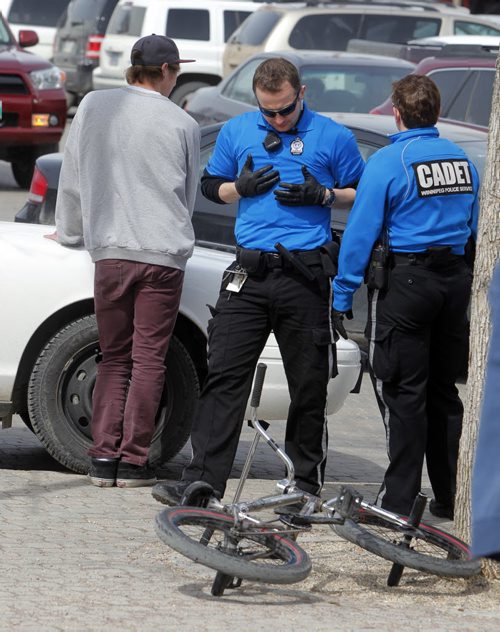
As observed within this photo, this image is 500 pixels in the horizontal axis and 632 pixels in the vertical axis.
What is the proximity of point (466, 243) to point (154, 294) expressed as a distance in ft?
4.47

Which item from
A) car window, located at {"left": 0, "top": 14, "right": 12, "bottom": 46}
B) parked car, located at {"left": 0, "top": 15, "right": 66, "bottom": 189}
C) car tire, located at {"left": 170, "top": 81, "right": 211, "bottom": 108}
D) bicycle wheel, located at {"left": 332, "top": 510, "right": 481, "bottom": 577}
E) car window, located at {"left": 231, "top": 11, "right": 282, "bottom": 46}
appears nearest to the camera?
bicycle wheel, located at {"left": 332, "top": 510, "right": 481, "bottom": 577}

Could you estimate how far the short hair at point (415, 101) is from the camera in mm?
5855

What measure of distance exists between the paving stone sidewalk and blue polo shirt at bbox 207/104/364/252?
1206mm

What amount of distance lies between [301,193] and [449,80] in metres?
8.43

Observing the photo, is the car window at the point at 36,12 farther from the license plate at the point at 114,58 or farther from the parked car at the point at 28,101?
the parked car at the point at 28,101

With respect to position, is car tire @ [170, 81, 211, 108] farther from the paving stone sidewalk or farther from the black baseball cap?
the paving stone sidewalk

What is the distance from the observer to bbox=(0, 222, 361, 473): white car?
661 centimetres

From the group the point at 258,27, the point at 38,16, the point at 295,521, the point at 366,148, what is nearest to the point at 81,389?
the point at 295,521

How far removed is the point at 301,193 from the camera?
223 inches

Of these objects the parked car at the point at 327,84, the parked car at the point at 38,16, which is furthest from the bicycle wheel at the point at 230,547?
the parked car at the point at 38,16

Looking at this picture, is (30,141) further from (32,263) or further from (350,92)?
(32,263)

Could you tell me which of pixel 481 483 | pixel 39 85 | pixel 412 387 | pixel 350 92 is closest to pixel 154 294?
pixel 412 387

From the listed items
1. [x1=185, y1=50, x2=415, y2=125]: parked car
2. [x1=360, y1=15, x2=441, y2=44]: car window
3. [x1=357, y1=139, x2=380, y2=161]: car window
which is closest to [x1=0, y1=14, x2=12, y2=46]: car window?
[x1=185, y1=50, x2=415, y2=125]: parked car

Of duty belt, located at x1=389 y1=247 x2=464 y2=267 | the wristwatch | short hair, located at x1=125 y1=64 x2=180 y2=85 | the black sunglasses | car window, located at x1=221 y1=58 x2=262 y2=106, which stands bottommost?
car window, located at x1=221 y1=58 x2=262 y2=106
